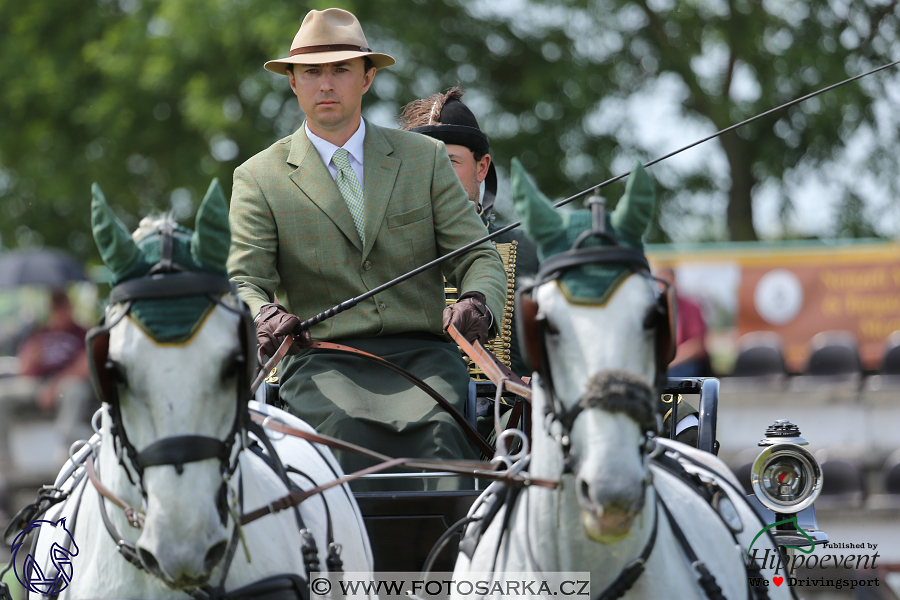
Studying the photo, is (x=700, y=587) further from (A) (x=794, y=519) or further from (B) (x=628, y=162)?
(B) (x=628, y=162)

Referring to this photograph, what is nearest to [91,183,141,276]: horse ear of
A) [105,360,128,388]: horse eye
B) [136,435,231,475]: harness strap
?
[105,360,128,388]: horse eye

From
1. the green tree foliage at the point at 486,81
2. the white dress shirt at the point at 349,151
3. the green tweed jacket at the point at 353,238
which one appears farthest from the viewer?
the green tree foliage at the point at 486,81

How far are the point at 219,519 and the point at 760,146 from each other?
11.0 metres

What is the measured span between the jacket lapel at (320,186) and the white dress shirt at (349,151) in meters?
0.02

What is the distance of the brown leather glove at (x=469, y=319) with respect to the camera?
3832 mm

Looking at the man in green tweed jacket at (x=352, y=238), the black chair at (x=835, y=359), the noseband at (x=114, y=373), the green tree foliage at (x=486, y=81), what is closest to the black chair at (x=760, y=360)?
the black chair at (x=835, y=359)

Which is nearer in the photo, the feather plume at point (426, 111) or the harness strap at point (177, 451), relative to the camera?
the harness strap at point (177, 451)

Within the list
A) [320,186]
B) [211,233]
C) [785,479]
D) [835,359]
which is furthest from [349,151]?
[835,359]

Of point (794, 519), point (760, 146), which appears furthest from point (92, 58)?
point (794, 519)

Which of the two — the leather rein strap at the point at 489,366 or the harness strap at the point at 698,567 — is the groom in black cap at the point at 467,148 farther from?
the harness strap at the point at 698,567

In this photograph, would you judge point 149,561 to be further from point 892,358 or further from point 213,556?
point 892,358

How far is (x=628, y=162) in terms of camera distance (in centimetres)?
1262

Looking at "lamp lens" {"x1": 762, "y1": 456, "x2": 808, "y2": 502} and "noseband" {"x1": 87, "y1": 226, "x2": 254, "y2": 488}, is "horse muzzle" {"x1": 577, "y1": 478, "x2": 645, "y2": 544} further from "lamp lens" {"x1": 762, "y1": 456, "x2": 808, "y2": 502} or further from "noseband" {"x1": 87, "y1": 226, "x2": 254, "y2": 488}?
"lamp lens" {"x1": 762, "y1": 456, "x2": 808, "y2": 502}

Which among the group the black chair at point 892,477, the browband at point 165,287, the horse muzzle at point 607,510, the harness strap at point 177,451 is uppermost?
the browband at point 165,287
